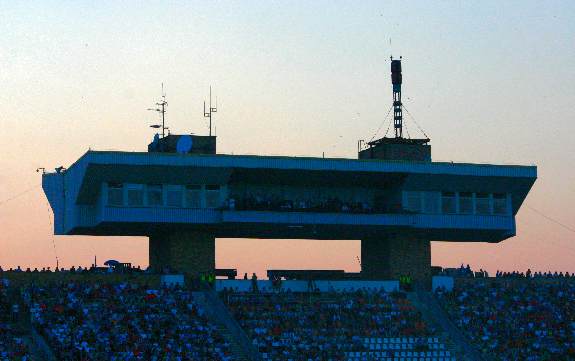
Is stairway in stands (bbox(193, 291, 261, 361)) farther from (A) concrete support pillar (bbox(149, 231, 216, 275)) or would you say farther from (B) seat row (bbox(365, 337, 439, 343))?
(B) seat row (bbox(365, 337, 439, 343))

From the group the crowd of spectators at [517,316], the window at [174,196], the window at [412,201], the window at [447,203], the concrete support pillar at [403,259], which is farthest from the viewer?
the concrete support pillar at [403,259]

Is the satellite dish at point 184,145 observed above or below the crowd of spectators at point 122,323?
above

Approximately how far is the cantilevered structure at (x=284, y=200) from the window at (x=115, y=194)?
7cm

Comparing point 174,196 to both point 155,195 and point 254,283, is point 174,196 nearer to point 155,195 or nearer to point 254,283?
point 155,195

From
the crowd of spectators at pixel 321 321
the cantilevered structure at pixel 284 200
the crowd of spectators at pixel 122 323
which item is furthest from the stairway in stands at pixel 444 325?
the crowd of spectators at pixel 122 323

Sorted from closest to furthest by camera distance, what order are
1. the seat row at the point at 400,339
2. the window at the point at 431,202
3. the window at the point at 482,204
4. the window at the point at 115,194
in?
the seat row at the point at 400,339 < the window at the point at 115,194 < the window at the point at 431,202 < the window at the point at 482,204

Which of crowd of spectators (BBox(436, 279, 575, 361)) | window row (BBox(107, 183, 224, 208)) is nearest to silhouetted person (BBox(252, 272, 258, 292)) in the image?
window row (BBox(107, 183, 224, 208))

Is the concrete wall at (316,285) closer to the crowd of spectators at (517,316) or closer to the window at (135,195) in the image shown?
the crowd of spectators at (517,316)

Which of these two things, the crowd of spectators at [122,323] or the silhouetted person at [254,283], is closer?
the crowd of spectators at [122,323]

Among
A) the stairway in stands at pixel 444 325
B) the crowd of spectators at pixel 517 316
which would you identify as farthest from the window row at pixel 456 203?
→ the stairway in stands at pixel 444 325

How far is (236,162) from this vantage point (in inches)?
4156

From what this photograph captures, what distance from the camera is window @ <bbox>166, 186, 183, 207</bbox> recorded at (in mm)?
105812

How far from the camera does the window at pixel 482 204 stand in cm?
11319

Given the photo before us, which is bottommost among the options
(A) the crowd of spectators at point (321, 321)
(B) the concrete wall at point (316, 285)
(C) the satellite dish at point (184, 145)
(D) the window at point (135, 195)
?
(A) the crowd of spectators at point (321, 321)
